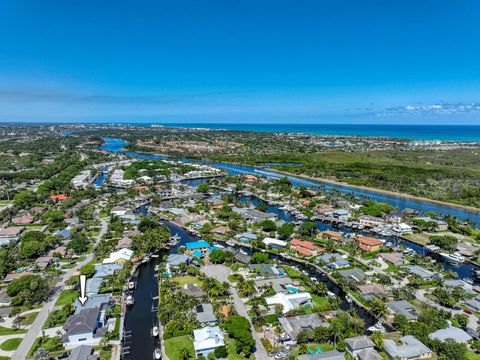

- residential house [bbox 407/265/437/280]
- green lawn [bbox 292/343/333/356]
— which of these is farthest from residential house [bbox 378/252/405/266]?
green lawn [bbox 292/343/333/356]

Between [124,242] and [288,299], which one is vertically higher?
[124,242]

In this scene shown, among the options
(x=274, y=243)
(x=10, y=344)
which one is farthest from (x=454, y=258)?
(x=10, y=344)

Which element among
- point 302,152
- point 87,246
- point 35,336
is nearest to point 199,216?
point 87,246

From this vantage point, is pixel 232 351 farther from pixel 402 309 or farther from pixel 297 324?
pixel 402 309

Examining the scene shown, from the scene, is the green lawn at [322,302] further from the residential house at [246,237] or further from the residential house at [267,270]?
the residential house at [246,237]

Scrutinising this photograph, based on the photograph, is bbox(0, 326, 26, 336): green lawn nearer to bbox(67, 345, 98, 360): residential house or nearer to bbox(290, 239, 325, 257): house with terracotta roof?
bbox(67, 345, 98, 360): residential house

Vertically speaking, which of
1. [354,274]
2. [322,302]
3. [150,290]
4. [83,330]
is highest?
[83,330]
